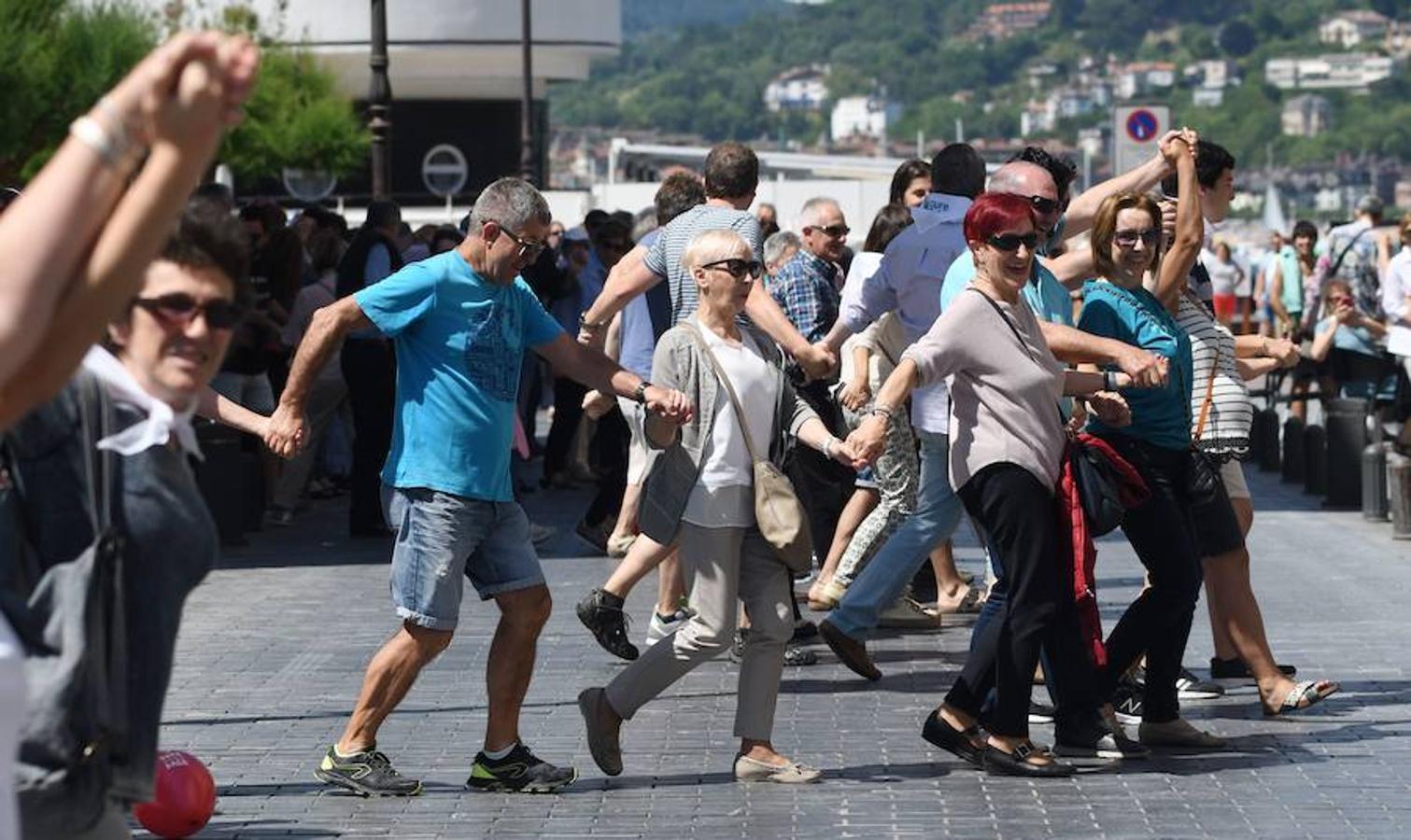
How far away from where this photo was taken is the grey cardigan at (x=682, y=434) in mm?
8297

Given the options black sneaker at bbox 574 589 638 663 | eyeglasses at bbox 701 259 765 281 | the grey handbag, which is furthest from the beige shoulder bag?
the grey handbag

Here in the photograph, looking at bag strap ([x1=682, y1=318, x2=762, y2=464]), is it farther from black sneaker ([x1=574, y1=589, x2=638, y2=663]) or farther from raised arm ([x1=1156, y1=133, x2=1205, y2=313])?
black sneaker ([x1=574, y1=589, x2=638, y2=663])

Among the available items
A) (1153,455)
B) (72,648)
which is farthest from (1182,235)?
(72,648)

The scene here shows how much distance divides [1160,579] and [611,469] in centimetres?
692

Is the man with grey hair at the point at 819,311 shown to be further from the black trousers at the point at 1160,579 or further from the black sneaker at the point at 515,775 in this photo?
the black sneaker at the point at 515,775

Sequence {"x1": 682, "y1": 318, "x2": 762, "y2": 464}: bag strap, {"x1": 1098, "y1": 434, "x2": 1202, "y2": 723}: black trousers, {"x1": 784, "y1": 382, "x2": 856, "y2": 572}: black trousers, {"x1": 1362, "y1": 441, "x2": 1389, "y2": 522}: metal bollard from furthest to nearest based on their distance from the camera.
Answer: {"x1": 1362, "y1": 441, "x2": 1389, "y2": 522}: metal bollard
{"x1": 784, "y1": 382, "x2": 856, "y2": 572}: black trousers
{"x1": 1098, "y1": 434, "x2": 1202, "y2": 723}: black trousers
{"x1": 682, "y1": 318, "x2": 762, "y2": 464}: bag strap

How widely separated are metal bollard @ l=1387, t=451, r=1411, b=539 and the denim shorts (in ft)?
27.5

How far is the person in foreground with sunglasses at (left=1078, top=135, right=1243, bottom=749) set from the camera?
871cm

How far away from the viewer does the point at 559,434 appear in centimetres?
1975

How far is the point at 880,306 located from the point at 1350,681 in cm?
223

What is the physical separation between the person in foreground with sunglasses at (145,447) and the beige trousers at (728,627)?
4.14m

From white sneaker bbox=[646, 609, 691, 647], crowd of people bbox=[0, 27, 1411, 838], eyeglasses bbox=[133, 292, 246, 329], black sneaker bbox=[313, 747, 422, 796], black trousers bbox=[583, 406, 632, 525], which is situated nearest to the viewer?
crowd of people bbox=[0, 27, 1411, 838]

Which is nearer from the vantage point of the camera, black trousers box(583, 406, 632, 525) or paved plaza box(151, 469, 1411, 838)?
paved plaza box(151, 469, 1411, 838)

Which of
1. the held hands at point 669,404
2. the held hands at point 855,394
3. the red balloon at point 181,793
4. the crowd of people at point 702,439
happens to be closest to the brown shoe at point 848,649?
the crowd of people at point 702,439
